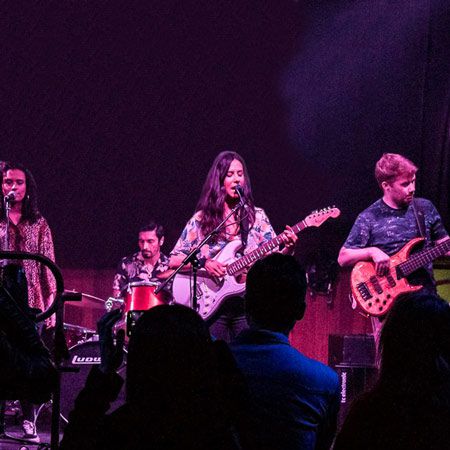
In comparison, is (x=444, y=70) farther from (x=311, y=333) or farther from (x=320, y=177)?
(x=311, y=333)

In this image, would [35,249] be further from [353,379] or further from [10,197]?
[353,379]

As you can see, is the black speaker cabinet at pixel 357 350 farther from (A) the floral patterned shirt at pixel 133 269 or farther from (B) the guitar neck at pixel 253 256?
(A) the floral patterned shirt at pixel 133 269

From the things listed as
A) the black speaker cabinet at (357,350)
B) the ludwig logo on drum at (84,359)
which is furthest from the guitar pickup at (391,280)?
the ludwig logo on drum at (84,359)

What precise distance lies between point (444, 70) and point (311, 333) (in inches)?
117

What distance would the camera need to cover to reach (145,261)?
8.70m

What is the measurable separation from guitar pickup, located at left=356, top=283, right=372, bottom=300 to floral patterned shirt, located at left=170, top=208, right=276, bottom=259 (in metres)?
0.85

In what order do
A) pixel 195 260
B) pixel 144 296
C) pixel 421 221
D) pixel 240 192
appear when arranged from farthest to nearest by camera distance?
pixel 144 296
pixel 421 221
pixel 240 192
pixel 195 260

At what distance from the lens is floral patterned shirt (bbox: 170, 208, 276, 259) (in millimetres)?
6379

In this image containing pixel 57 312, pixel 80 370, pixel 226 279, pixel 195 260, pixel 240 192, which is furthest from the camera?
pixel 80 370

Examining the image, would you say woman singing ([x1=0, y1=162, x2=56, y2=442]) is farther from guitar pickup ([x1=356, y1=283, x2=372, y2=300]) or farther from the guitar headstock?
guitar pickup ([x1=356, y1=283, x2=372, y2=300])

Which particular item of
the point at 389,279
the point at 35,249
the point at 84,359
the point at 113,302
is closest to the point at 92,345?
the point at 84,359

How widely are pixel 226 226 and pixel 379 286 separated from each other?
1.31m

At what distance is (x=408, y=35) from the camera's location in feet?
26.5

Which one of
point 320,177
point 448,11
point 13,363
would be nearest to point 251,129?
point 320,177
